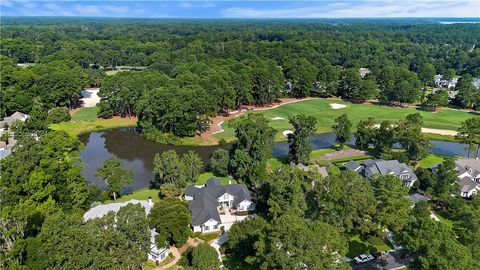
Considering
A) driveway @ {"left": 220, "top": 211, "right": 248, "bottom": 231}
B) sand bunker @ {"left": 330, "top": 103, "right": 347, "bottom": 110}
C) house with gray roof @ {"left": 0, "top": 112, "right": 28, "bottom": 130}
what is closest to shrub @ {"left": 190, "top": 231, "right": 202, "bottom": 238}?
driveway @ {"left": 220, "top": 211, "right": 248, "bottom": 231}

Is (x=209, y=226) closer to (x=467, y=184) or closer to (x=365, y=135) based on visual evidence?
(x=467, y=184)

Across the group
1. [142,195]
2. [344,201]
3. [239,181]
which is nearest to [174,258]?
[142,195]

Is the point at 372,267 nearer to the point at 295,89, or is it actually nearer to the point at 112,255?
the point at 112,255

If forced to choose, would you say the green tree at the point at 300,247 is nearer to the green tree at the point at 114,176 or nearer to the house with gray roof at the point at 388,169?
the green tree at the point at 114,176

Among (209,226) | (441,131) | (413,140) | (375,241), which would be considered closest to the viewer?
(375,241)

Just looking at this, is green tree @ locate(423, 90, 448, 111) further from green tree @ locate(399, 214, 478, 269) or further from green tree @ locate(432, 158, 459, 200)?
green tree @ locate(399, 214, 478, 269)

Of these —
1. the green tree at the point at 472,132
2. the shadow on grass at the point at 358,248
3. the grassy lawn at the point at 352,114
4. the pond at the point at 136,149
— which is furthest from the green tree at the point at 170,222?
the green tree at the point at 472,132

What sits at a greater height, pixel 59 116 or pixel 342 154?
pixel 59 116
